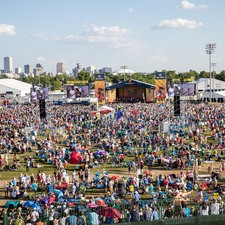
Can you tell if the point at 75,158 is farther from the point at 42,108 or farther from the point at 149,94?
the point at 149,94

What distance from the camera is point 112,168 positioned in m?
26.9

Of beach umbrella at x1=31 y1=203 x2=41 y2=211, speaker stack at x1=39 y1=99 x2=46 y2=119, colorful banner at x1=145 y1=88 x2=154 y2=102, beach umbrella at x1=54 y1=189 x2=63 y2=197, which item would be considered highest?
colorful banner at x1=145 y1=88 x2=154 y2=102

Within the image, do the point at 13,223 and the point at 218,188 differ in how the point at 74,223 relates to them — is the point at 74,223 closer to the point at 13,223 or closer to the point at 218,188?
the point at 13,223

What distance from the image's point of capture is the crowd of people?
14758 millimetres

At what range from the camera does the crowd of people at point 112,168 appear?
14758 millimetres

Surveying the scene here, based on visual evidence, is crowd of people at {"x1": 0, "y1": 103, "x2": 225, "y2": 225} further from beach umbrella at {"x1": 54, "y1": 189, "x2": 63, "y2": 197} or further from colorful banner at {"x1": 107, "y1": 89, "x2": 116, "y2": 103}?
colorful banner at {"x1": 107, "y1": 89, "x2": 116, "y2": 103}

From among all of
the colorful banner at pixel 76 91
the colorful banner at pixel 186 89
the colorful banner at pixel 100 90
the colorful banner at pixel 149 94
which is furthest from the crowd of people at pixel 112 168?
the colorful banner at pixel 149 94

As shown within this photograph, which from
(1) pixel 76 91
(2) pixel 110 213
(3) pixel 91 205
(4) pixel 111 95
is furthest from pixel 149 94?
(2) pixel 110 213

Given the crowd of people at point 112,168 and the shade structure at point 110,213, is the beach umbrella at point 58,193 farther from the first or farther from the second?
the shade structure at point 110,213

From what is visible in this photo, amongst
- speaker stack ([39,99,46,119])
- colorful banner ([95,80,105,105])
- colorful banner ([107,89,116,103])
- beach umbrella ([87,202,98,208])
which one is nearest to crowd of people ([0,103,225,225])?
beach umbrella ([87,202,98,208])

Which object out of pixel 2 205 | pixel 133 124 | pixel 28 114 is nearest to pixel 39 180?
pixel 2 205

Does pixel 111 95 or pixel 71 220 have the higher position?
pixel 111 95

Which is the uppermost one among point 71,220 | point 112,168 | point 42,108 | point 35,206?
point 42,108

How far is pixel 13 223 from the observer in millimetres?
13680
